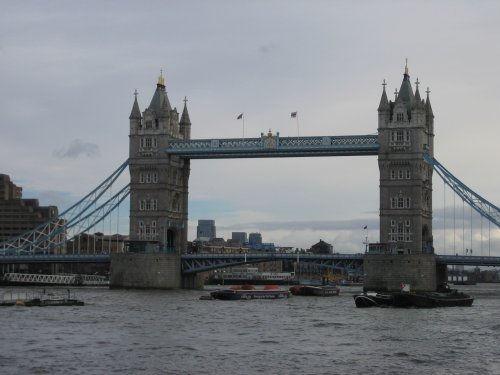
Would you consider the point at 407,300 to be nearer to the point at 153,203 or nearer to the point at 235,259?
the point at 235,259

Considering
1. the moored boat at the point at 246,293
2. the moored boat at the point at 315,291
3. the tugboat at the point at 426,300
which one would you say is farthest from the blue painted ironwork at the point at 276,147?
the tugboat at the point at 426,300

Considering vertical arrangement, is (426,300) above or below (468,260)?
below

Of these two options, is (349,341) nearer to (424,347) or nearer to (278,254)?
(424,347)

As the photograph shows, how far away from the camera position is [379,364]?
195 ft

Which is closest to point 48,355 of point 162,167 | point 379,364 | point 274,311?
point 379,364

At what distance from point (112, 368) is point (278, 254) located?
97408 mm

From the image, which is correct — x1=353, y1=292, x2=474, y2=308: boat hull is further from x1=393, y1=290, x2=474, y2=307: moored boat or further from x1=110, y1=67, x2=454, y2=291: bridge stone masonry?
x1=110, y1=67, x2=454, y2=291: bridge stone masonry

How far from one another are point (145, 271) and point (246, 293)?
90.8 feet

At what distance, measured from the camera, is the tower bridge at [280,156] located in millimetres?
148125

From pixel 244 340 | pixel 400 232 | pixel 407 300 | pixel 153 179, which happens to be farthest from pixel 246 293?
pixel 244 340

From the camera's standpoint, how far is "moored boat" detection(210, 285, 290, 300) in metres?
129

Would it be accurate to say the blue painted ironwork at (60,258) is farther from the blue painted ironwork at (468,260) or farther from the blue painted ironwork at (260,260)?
the blue painted ironwork at (468,260)

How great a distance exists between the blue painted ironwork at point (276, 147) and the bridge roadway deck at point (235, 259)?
51.3 ft

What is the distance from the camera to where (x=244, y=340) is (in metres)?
71.6
